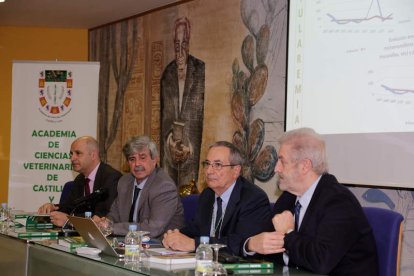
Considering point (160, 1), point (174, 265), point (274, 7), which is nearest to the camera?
point (174, 265)

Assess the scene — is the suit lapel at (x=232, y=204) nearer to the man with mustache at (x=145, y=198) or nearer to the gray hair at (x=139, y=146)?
the man with mustache at (x=145, y=198)

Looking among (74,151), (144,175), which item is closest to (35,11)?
(74,151)

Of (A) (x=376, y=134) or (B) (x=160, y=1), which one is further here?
(B) (x=160, y=1)

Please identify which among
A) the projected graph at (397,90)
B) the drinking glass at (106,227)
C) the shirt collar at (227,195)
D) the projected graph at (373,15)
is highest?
the projected graph at (373,15)

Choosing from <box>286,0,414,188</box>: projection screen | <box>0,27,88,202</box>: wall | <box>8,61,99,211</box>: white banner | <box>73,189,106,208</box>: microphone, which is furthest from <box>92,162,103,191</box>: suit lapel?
<box>0,27,88,202</box>: wall

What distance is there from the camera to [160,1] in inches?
274

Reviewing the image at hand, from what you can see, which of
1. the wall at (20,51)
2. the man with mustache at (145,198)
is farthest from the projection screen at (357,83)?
the wall at (20,51)

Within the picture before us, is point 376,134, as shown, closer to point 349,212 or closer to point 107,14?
point 349,212

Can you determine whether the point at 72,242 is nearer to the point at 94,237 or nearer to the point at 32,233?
the point at 94,237

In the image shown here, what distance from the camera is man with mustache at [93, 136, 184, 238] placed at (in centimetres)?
422

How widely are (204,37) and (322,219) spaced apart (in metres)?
3.84

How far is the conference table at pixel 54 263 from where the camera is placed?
275cm

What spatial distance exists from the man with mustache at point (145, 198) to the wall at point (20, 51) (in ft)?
13.5

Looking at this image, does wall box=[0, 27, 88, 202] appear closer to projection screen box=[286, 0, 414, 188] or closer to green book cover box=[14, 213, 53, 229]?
green book cover box=[14, 213, 53, 229]
